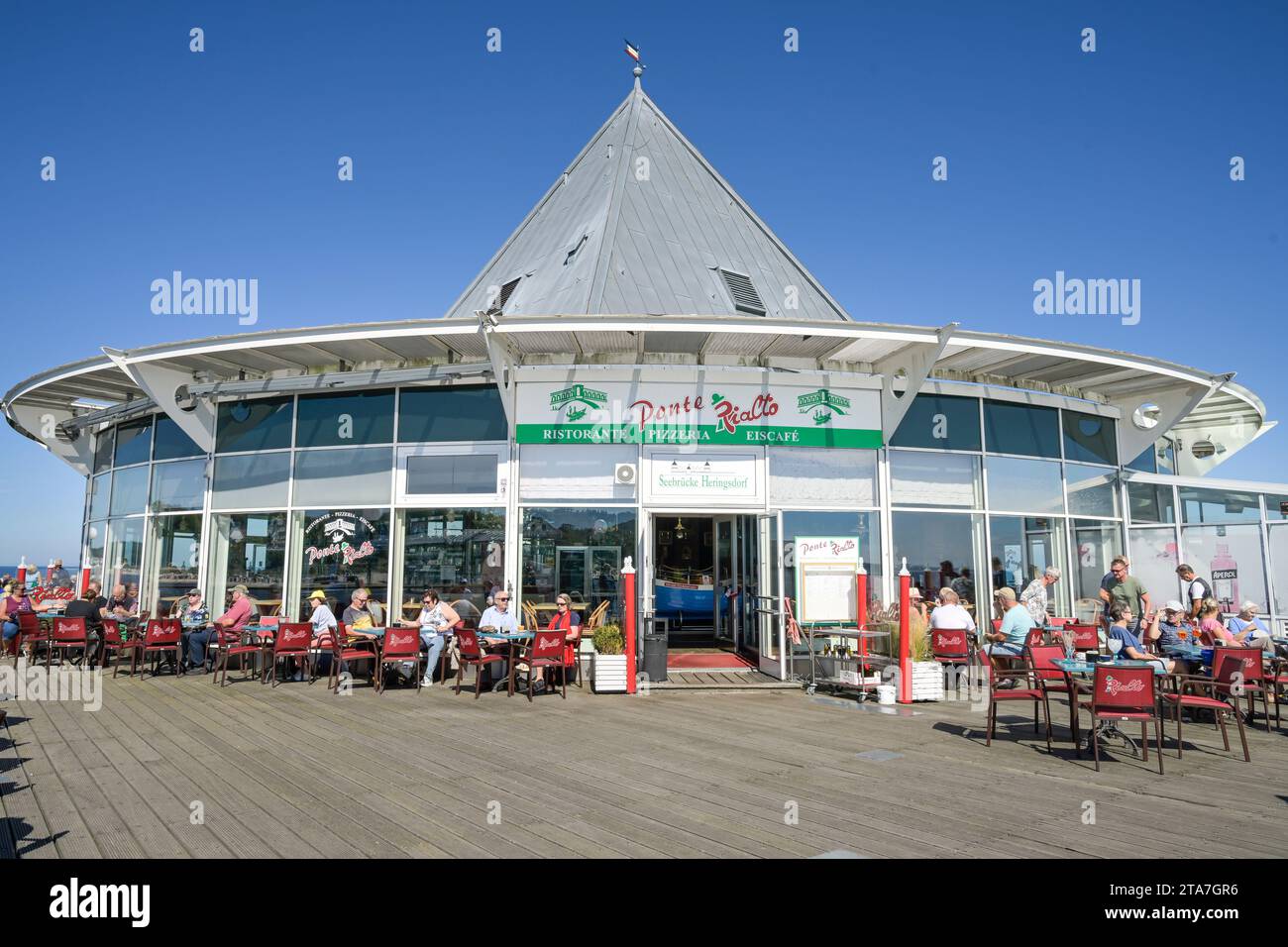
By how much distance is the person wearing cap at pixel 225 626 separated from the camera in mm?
10938

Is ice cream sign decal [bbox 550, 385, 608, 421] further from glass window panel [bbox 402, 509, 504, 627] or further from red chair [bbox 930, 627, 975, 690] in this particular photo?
red chair [bbox 930, 627, 975, 690]

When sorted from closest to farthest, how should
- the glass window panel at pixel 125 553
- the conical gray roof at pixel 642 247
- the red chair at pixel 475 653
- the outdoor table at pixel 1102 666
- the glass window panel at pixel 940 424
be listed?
1. the outdoor table at pixel 1102 666
2. the red chair at pixel 475 653
3. the glass window panel at pixel 940 424
4. the conical gray roof at pixel 642 247
5. the glass window panel at pixel 125 553

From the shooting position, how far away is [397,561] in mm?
11828

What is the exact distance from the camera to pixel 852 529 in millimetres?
11867

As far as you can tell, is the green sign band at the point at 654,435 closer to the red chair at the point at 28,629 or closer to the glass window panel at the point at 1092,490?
the glass window panel at the point at 1092,490

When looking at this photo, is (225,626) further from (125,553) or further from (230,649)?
(125,553)

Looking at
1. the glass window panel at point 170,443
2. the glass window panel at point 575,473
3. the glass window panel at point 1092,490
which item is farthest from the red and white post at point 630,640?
the glass window panel at point 1092,490

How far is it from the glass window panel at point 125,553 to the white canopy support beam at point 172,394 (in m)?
2.42

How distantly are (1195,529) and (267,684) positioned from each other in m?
15.6

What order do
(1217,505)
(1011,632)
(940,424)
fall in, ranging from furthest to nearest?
(1217,505) → (940,424) → (1011,632)

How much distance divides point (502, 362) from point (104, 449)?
10070 millimetres

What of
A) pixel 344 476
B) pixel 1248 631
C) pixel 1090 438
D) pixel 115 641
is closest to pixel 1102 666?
pixel 1248 631

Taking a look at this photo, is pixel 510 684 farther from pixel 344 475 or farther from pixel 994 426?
pixel 994 426
